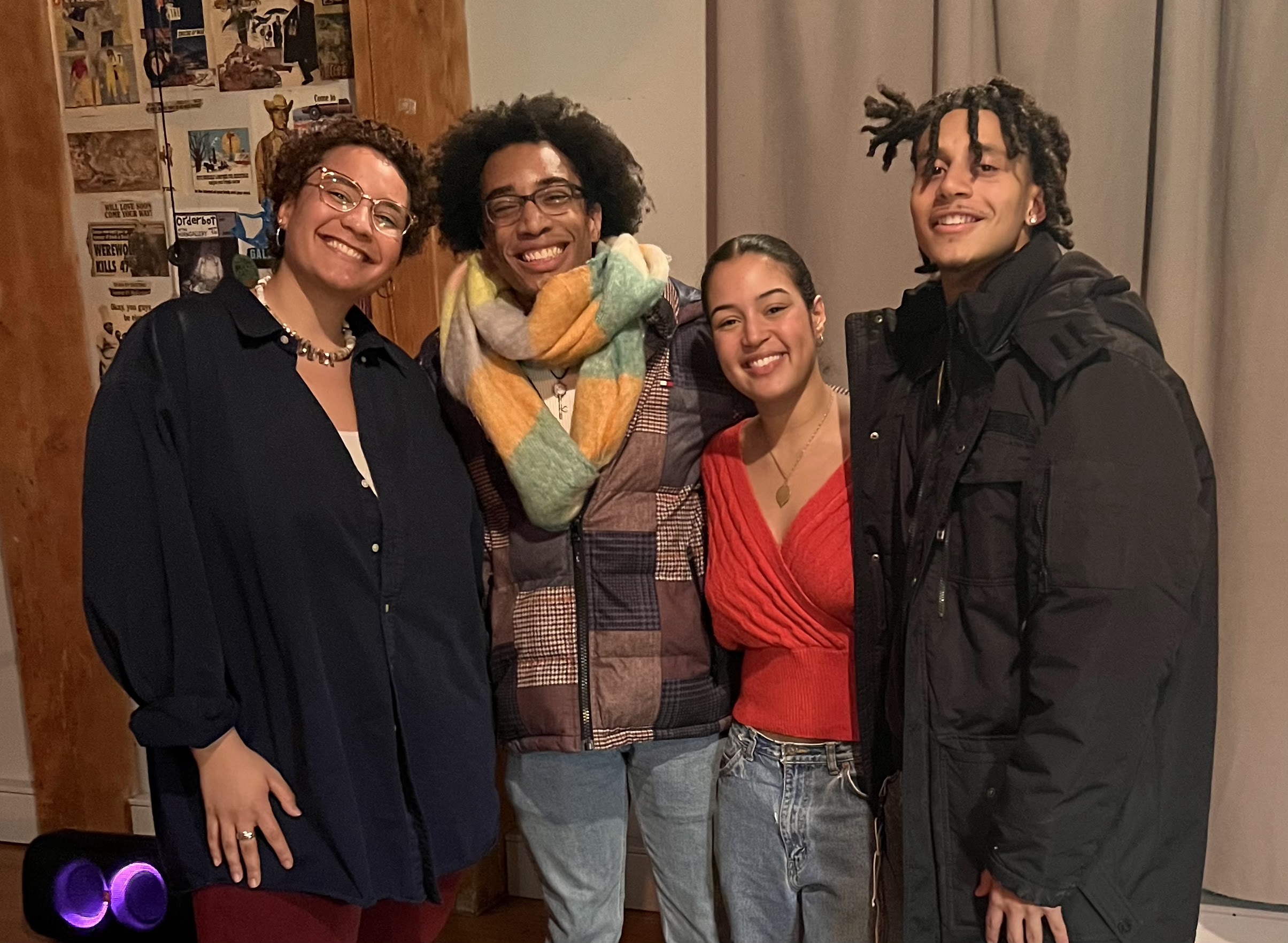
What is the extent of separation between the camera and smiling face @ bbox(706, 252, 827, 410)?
1468 millimetres

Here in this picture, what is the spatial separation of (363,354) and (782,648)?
0.78m

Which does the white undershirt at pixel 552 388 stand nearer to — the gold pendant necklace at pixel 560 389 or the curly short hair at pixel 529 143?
the gold pendant necklace at pixel 560 389

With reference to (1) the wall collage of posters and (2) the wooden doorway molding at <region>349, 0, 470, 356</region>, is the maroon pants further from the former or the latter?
(1) the wall collage of posters

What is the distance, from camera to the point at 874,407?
139 centimetres

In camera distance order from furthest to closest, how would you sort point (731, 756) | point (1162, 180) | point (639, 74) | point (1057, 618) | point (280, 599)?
point (639, 74) → point (1162, 180) → point (731, 756) → point (280, 599) → point (1057, 618)

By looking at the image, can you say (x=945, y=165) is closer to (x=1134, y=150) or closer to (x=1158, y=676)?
(x=1158, y=676)

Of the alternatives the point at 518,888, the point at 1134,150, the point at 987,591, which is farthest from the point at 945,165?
the point at 518,888

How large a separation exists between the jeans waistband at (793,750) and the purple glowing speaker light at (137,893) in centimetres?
129

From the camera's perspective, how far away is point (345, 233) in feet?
4.73

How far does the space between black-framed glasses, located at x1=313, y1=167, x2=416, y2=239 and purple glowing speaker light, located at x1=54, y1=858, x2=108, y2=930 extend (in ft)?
4.87

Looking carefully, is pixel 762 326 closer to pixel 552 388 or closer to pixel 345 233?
pixel 552 388

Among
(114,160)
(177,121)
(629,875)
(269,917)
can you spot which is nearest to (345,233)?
(269,917)

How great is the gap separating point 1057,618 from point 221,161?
2.21 meters

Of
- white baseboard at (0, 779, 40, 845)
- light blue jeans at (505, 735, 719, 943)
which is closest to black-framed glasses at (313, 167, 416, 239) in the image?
light blue jeans at (505, 735, 719, 943)
